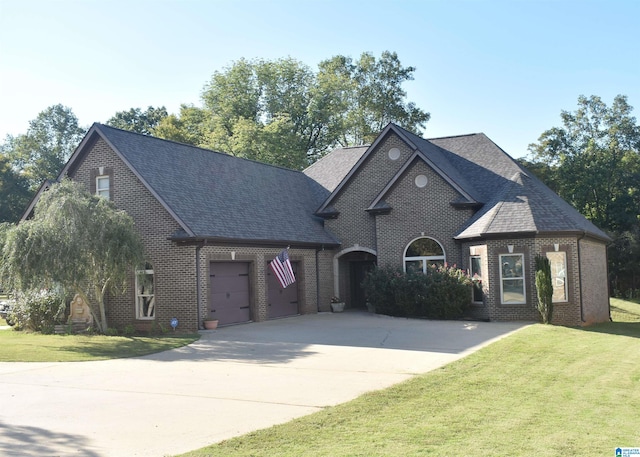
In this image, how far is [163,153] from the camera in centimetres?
2250

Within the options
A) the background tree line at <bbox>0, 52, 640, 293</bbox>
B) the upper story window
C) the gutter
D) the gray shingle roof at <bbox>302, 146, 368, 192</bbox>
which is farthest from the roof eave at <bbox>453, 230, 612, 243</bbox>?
Result: the background tree line at <bbox>0, 52, 640, 293</bbox>

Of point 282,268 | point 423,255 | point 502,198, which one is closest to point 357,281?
point 423,255

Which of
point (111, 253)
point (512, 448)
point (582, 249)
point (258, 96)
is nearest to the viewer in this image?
point (512, 448)

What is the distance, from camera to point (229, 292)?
21.3 meters

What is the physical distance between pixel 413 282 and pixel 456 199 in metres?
3.83

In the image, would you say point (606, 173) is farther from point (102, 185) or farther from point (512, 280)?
point (102, 185)

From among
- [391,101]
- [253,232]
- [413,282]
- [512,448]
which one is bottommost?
[512,448]

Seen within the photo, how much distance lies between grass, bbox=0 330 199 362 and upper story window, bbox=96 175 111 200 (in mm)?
5045

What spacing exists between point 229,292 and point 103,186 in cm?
581

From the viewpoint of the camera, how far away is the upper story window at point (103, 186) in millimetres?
21578

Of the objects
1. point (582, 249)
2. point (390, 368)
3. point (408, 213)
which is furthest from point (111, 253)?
point (582, 249)

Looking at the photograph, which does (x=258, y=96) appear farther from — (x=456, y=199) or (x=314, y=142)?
(x=456, y=199)

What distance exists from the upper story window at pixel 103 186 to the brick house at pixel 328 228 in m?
0.05

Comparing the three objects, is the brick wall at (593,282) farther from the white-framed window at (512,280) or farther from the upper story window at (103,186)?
the upper story window at (103,186)
